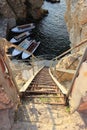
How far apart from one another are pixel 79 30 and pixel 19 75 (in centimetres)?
484

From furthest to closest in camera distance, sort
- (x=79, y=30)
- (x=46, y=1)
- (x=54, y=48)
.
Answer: (x=46, y=1)
(x=54, y=48)
(x=79, y=30)

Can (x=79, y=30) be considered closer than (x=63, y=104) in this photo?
No

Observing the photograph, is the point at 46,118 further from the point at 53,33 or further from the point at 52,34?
the point at 53,33

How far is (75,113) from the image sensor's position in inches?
285

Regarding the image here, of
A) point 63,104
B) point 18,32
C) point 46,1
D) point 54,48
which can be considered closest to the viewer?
point 63,104

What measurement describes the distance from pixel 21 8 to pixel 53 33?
563 centimetres

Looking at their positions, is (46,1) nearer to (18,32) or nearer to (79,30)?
(18,32)

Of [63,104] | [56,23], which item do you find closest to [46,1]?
[56,23]

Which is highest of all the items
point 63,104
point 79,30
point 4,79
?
point 4,79

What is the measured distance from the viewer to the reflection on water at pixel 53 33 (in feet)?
107

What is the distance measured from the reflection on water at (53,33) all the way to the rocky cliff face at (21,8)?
5.17ft

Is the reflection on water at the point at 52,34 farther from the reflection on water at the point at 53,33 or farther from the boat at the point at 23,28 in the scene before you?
the boat at the point at 23,28

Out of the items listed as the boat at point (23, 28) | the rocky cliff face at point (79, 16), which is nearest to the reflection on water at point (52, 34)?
the boat at point (23, 28)

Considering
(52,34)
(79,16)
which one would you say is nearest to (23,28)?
(52,34)
